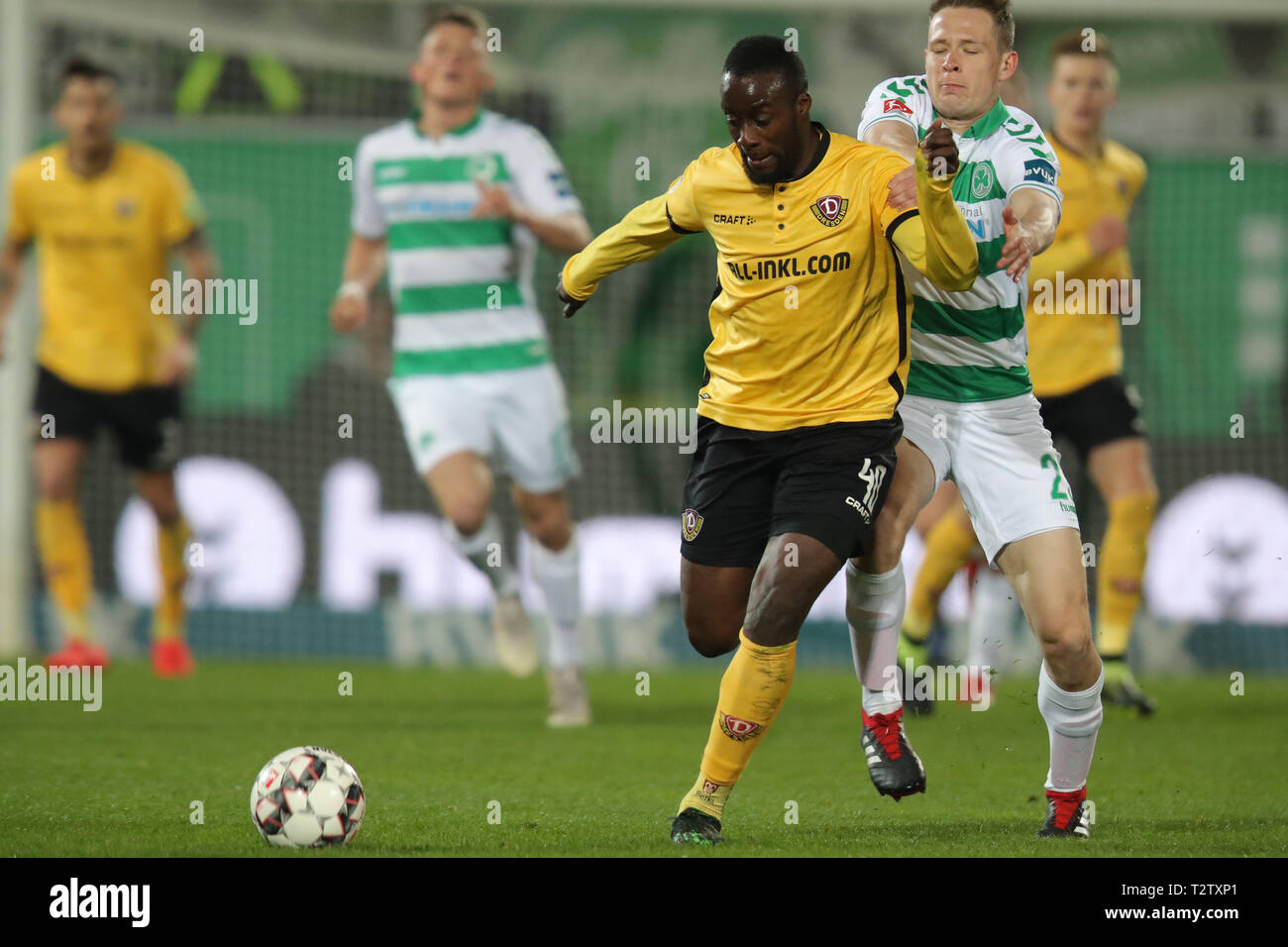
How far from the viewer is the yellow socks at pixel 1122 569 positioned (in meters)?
7.79

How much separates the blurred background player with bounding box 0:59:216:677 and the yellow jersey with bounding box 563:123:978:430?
5.21 m

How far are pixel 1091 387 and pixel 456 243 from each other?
2.71 metres

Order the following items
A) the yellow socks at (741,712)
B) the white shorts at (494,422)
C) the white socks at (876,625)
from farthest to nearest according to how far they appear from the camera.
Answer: the white shorts at (494,422), the white socks at (876,625), the yellow socks at (741,712)

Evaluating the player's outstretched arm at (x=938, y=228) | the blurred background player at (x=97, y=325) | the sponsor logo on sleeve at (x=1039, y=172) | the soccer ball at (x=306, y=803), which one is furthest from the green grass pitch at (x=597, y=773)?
the sponsor logo on sleeve at (x=1039, y=172)

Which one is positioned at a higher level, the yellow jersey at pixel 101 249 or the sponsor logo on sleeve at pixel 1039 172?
the yellow jersey at pixel 101 249

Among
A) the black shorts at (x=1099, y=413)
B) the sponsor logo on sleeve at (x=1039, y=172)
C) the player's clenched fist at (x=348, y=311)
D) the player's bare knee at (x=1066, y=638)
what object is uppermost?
the player's clenched fist at (x=348, y=311)

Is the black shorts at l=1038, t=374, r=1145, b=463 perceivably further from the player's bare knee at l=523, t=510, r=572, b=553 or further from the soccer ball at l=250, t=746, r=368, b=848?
the soccer ball at l=250, t=746, r=368, b=848

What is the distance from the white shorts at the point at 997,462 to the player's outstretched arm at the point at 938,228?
64 centimetres

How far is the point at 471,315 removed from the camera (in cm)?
783

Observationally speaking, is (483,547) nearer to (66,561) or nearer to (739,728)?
(66,561)

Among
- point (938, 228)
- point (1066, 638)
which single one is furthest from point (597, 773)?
point (938, 228)

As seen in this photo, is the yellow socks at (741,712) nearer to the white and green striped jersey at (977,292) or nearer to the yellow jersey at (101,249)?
the white and green striped jersey at (977,292)
